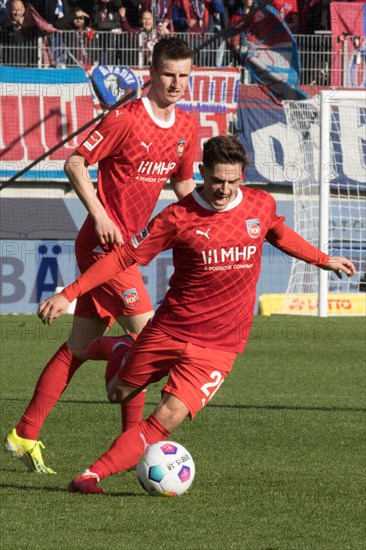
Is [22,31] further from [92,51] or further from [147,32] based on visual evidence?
[147,32]

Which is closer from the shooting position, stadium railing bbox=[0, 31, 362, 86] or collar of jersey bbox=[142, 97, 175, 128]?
collar of jersey bbox=[142, 97, 175, 128]

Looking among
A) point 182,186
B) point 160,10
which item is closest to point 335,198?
point 160,10

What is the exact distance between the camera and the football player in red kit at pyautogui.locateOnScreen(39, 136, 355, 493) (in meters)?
5.03

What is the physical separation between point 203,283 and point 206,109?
12.5 m

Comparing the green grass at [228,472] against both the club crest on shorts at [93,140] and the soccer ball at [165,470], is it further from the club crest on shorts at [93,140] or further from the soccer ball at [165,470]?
the club crest on shorts at [93,140]

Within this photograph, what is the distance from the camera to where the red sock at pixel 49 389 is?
5.81 metres

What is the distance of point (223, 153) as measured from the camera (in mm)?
4914

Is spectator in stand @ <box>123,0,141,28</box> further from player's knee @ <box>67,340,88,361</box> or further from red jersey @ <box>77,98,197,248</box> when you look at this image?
player's knee @ <box>67,340,88,361</box>

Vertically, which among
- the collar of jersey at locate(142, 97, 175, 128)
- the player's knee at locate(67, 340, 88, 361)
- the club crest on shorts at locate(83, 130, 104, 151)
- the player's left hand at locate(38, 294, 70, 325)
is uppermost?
the collar of jersey at locate(142, 97, 175, 128)

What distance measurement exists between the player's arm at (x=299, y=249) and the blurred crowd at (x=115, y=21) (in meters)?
11.3

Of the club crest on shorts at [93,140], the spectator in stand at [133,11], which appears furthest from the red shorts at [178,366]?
the spectator in stand at [133,11]

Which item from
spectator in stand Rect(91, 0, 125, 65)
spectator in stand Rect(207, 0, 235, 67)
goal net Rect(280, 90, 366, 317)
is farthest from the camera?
spectator in stand Rect(207, 0, 235, 67)

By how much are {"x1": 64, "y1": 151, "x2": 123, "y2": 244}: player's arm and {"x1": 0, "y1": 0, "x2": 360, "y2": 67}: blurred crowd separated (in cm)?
1111

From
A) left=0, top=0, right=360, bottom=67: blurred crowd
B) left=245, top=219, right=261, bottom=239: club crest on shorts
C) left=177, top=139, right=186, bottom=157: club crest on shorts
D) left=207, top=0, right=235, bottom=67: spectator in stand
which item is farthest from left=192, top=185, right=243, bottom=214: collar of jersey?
left=207, top=0, right=235, bottom=67: spectator in stand
